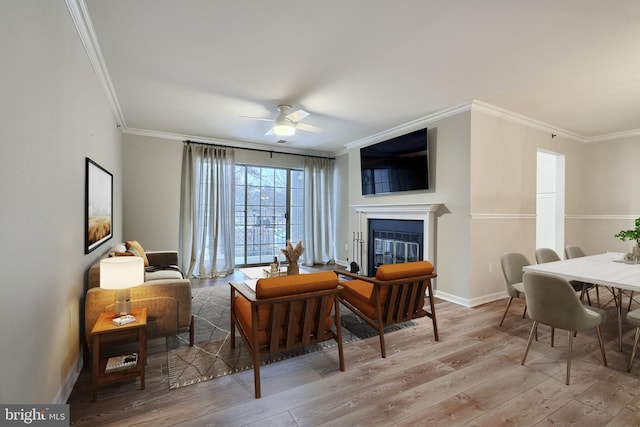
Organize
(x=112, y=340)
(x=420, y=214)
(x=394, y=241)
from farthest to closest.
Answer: (x=394, y=241) < (x=420, y=214) < (x=112, y=340)

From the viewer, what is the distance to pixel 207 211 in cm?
548

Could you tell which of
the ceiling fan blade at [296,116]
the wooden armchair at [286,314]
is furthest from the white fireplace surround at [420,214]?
the wooden armchair at [286,314]

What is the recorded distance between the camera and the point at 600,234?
17.7 feet

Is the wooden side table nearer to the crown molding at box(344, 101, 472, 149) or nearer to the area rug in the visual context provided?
the area rug

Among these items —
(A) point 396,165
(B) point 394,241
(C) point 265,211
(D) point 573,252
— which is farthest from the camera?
(C) point 265,211

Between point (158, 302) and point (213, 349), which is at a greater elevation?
point (158, 302)

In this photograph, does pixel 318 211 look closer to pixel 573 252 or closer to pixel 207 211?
pixel 207 211

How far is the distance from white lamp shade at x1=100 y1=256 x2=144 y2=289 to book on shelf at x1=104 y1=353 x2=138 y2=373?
21.2 inches

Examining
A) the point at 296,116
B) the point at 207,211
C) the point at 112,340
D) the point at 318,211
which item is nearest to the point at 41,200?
the point at 112,340

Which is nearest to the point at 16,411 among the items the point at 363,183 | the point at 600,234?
the point at 363,183

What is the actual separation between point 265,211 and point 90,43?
4.29m

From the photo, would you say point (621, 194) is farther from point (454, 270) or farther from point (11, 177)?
point (11, 177)

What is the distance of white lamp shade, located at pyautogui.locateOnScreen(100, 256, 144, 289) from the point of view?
2059 mm

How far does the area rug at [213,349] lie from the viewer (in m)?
2.27
